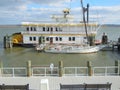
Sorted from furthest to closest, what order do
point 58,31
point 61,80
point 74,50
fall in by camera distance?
1. point 58,31
2. point 74,50
3. point 61,80

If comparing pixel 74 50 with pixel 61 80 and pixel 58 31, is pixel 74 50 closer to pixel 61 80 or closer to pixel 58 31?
pixel 58 31

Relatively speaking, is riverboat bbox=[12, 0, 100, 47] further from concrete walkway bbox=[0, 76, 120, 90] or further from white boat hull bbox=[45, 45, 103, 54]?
concrete walkway bbox=[0, 76, 120, 90]

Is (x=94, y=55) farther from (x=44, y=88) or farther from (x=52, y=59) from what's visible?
(x=44, y=88)

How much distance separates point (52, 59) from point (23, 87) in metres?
34.4

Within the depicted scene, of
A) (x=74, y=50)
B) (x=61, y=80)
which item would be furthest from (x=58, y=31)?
(x=61, y=80)

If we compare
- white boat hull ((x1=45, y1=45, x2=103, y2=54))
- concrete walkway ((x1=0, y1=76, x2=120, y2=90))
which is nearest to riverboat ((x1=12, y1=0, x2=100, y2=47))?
white boat hull ((x1=45, y1=45, x2=103, y2=54))

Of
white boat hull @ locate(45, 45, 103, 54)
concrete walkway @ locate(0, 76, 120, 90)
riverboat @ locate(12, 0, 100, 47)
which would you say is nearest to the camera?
concrete walkway @ locate(0, 76, 120, 90)

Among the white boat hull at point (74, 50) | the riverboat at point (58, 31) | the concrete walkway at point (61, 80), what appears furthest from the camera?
the riverboat at point (58, 31)

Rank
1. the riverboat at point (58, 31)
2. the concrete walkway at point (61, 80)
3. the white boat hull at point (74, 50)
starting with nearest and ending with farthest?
the concrete walkway at point (61, 80), the white boat hull at point (74, 50), the riverboat at point (58, 31)

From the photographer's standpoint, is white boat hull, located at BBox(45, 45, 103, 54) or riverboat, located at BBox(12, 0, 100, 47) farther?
riverboat, located at BBox(12, 0, 100, 47)

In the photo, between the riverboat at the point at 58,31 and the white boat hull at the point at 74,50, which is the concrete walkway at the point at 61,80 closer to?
the white boat hull at the point at 74,50

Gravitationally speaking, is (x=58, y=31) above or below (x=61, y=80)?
above

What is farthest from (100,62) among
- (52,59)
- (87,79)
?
(87,79)

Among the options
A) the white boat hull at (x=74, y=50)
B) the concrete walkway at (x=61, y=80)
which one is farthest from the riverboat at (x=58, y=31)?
the concrete walkway at (x=61, y=80)
